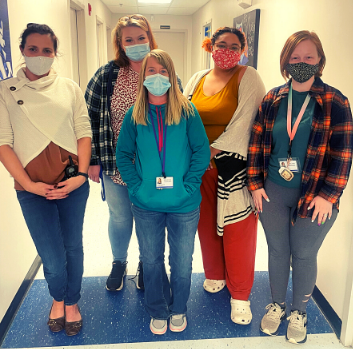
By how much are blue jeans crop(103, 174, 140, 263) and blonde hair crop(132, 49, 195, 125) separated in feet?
1.75

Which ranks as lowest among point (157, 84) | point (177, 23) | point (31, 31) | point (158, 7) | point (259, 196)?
point (259, 196)

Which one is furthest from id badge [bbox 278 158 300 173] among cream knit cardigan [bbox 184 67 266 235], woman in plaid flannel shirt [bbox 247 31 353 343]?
cream knit cardigan [bbox 184 67 266 235]

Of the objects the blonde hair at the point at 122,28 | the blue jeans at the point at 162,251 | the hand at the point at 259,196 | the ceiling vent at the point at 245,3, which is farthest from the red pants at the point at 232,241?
the ceiling vent at the point at 245,3

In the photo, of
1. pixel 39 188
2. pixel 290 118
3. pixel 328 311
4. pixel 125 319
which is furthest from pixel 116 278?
pixel 290 118

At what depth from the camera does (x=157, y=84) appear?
1.47m

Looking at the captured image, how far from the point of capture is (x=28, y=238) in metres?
2.25

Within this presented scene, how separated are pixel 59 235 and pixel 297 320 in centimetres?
127

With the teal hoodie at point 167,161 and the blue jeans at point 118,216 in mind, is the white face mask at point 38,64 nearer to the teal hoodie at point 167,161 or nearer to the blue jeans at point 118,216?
the teal hoodie at point 167,161

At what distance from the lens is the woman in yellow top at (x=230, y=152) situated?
168 cm

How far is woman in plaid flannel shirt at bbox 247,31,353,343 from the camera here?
1458 mm

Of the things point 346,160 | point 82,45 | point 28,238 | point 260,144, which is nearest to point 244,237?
point 260,144

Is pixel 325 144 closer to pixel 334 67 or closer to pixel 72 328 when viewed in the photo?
pixel 334 67

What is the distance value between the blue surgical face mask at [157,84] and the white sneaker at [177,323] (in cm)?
115

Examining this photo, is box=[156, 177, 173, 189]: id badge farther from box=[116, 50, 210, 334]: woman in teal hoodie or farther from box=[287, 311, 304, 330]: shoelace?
box=[287, 311, 304, 330]: shoelace
